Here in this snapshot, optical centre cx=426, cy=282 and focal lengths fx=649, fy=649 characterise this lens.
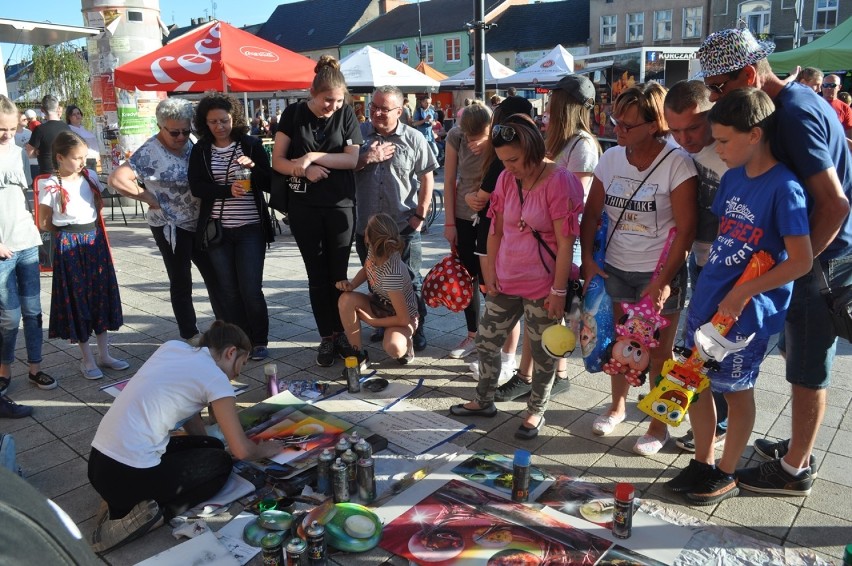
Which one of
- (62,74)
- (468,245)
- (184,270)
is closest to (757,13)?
(62,74)

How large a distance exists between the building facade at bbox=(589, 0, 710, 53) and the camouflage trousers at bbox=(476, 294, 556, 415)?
33875 mm

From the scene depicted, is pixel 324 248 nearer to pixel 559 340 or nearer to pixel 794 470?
pixel 559 340

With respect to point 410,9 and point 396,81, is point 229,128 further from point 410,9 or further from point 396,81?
point 410,9

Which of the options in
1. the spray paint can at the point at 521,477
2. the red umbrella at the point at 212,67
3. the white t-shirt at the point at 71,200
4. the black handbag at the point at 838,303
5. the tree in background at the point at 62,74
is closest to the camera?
the black handbag at the point at 838,303

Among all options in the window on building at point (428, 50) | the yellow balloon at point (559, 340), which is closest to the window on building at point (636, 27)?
the window on building at point (428, 50)

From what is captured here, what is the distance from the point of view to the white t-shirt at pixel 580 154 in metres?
3.54

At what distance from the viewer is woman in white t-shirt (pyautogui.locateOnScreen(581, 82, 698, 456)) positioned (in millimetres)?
2936

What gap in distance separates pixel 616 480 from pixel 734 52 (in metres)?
1.93

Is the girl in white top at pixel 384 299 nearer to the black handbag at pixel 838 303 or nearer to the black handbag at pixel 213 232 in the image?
the black handbag at pixel 213 232

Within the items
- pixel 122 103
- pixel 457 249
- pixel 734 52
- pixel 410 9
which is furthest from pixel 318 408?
pixel 410 9

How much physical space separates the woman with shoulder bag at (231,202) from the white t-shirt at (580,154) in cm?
206

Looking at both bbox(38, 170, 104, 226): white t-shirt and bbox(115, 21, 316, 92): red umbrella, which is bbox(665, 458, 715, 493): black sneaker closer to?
bbox(38, 170, 104, 226): white t-shirt

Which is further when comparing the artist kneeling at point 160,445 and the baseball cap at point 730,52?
the artist kneeling at point 160,445

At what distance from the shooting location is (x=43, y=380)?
13.8ft
